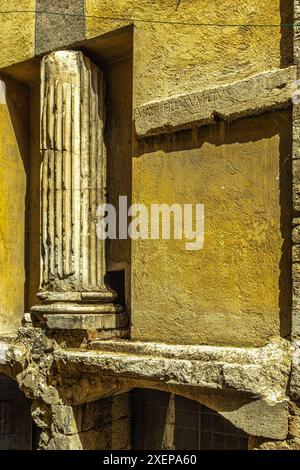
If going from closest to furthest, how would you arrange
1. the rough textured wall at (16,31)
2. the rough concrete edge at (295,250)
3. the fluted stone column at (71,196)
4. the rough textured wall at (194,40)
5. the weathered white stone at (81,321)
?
1. the rough concrete edge at (295,250)
2. the rough textured wall at (194,40)
3. the weathered white stone at (81,321)
4. the fluted stone column at (71,196)
5. the rough textured wall at (16,31)

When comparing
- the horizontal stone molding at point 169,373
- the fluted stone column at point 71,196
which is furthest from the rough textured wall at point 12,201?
the fluted stone column at point 71,196

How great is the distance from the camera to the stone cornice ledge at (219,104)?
13.5 feet

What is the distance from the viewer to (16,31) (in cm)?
582

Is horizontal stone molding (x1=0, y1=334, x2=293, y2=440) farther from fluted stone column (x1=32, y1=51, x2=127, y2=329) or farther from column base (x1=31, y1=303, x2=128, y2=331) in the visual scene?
fluted stone column (x1=32, y1=51, x2=127, y2=329)

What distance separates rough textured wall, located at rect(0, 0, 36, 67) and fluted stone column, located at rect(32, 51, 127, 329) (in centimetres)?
48

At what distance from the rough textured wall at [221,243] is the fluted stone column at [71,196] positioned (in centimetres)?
57

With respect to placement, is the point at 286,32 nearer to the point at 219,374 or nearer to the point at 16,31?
the point at 219,374

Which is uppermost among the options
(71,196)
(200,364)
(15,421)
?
(71,196)

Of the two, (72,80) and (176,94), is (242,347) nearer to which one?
(176,94)

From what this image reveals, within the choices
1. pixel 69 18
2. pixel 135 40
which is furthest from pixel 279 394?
pixel 69 18

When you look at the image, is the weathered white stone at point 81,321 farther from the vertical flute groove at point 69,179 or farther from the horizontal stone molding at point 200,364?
the vertical flute groove at point 69,179

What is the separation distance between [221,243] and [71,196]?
5.30 feet

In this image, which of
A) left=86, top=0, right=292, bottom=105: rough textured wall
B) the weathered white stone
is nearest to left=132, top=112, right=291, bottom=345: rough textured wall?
the weathered white stone

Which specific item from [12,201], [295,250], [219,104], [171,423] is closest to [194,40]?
[219,104]
